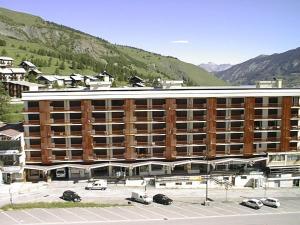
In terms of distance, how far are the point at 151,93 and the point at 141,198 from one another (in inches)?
786

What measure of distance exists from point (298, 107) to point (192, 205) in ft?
101

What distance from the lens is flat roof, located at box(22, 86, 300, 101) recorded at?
7359 cm

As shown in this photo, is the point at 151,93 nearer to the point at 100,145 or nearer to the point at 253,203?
the point at 100,145

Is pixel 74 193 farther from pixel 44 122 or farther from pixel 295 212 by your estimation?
pixel 295 212

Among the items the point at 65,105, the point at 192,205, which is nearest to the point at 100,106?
the point at 65,105

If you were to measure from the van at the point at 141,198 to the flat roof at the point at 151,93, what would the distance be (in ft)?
60.0

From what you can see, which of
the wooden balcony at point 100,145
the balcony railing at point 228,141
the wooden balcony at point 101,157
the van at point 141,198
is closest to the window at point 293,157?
the balcony railing at point 228,141

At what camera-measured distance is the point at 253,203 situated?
66.6 meters

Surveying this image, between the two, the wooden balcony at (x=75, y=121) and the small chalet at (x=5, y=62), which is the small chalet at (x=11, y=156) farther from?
the small chalet at (x=5, y=62)

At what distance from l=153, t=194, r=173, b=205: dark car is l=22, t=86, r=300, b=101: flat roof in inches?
745

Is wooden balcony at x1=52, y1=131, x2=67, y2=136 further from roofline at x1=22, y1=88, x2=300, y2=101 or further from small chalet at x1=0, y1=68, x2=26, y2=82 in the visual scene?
small chalet at x1=0, y1=68, x2=26, y2=82

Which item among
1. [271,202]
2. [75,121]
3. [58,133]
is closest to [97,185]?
[58,133]

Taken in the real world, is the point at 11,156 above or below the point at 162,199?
above

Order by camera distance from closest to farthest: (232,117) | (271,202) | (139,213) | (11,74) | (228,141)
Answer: (139,213), (271,202), (232,117), (228,141), (11,74)
